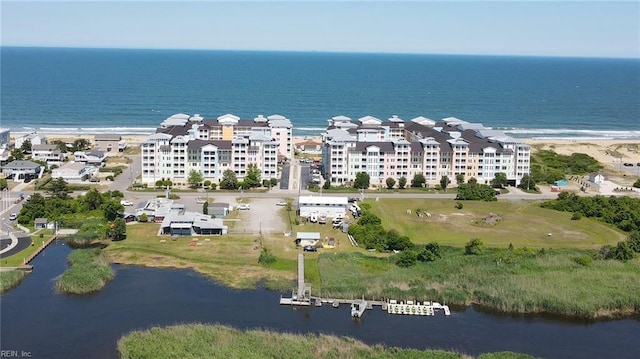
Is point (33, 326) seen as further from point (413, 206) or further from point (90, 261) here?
point (413, 206)

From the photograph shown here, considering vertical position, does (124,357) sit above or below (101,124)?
below

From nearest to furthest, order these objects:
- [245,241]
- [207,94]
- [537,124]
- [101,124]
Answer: [245,241] → [101,124] → [537,124] → [207,94]

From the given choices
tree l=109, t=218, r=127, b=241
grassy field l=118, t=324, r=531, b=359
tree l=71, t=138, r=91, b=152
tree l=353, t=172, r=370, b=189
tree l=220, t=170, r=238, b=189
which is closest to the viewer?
grassy field l=118, t=324, r=531, b=359

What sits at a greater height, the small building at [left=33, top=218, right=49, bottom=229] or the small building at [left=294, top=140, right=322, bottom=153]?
the small building at [left=294, top=140, right=322, bottom=153]

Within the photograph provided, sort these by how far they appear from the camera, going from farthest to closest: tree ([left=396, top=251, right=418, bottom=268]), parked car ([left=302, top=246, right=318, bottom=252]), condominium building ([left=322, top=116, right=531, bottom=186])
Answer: condominium building ([left=322, top=116, right=531, bottom=186])
parked car ([left=302, top=246, right=318, bottom=252])
tree ([left=396, top=251, right=418, bottom=268])

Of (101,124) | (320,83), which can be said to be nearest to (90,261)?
(101,124)

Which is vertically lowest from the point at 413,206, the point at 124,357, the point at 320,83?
the point at 124,357

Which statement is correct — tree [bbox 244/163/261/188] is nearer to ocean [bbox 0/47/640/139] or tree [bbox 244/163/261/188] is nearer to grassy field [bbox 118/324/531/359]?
grassy field [bbox 118/324/531/359]

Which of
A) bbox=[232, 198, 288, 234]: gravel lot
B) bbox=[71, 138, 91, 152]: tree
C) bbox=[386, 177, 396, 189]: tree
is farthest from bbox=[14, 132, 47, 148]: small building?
bbox=[386, 177, 396, 189]: tree
